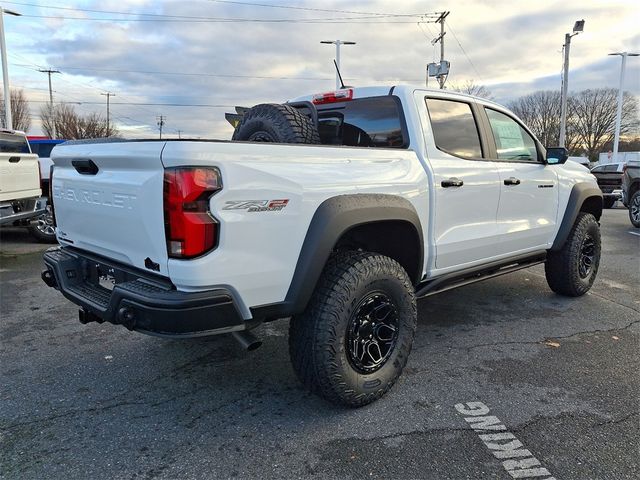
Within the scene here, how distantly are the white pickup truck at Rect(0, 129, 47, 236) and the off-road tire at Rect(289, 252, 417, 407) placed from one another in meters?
6.24

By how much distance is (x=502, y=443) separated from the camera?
2.56 meters

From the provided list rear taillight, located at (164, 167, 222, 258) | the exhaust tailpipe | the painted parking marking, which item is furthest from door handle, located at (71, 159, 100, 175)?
the painted parking marking

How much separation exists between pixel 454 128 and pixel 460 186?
515mm

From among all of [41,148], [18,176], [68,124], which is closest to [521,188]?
[18,176]

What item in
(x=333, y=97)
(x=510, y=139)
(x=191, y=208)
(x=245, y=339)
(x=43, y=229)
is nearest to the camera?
(x=191, y=208)

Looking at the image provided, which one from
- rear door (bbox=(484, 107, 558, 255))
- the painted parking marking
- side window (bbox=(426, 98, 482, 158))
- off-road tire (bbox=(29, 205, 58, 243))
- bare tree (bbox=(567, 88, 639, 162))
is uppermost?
bare tree (bbox=(567, 88, 639, 162))

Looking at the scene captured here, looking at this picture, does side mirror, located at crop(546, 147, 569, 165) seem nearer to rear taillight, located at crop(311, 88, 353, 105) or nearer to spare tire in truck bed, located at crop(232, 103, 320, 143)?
rear taillight, located at crop(311, 88, 353, 105)

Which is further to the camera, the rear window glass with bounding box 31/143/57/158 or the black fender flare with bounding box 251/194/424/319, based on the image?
the rear window glass with bounding box 31/143/57/158

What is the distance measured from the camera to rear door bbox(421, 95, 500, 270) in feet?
11.2

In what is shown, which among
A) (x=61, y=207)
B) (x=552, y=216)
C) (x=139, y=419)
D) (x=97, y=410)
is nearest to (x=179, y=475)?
(x=139, y=419)

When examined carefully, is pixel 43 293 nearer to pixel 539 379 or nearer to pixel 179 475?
pixel 179 475

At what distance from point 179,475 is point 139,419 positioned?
63cm

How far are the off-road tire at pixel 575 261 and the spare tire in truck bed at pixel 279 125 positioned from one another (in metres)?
3.01

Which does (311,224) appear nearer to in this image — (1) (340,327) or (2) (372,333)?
(1) (340,327)
